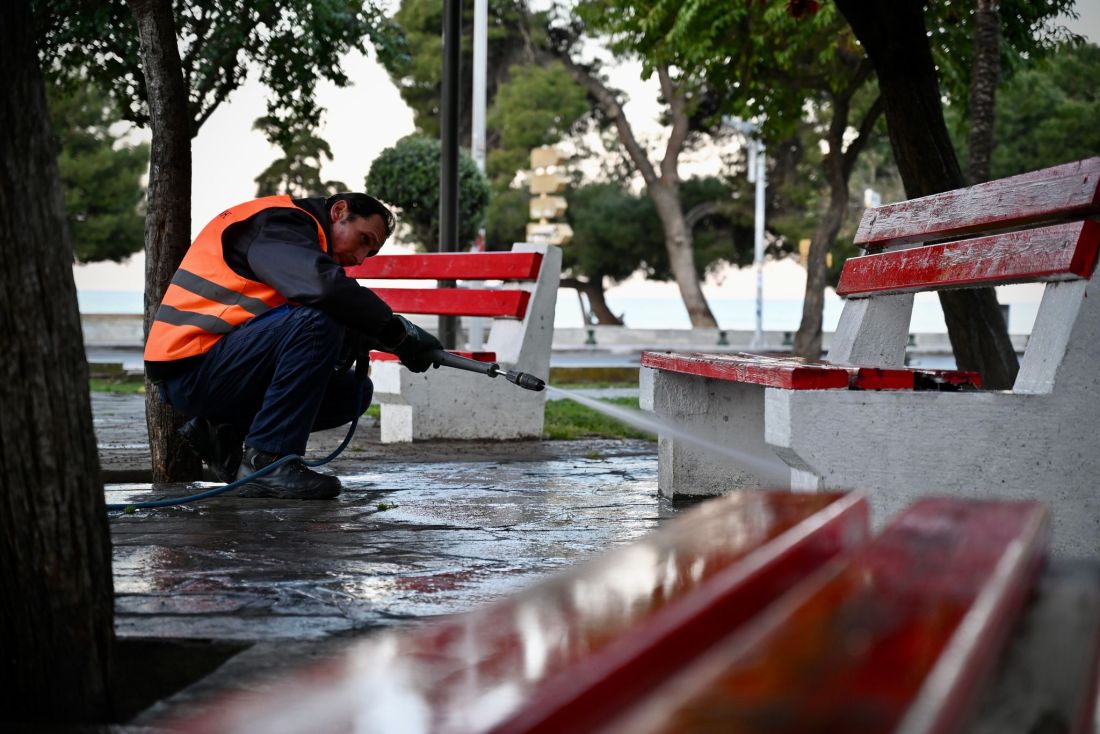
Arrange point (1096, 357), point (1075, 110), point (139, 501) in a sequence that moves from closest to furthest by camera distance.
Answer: point (1096, 357) → point (139, 501) → point (1075, 110)

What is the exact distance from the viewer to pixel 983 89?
441 inches

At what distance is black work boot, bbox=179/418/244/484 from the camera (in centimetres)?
538

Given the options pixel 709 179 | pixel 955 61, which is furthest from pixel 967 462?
pixel 709 179

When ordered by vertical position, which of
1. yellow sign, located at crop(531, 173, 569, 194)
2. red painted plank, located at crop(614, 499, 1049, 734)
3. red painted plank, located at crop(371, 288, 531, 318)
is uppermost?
yellow sign, located at crop(531, 173, 569, 194)

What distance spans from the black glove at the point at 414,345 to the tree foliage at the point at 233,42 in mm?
4354

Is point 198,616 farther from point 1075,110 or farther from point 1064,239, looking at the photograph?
point 1075,110

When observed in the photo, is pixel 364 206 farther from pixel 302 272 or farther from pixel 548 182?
pixel 548 182

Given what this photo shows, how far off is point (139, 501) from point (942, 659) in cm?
433

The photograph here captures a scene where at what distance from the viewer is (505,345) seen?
798 centimetres

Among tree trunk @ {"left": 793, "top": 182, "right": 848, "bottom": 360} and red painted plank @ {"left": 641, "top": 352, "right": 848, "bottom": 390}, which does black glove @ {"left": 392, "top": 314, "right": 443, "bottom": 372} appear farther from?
tree trunk @ {"left": 793, "top": 182, "right": 848, "bottom": 360}

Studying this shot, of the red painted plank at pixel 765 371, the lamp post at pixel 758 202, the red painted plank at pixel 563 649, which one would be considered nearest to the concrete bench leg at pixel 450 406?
the red painted plank at pixel 765 371

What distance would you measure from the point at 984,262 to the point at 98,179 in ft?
131

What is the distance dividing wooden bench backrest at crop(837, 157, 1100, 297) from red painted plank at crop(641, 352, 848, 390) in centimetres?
64

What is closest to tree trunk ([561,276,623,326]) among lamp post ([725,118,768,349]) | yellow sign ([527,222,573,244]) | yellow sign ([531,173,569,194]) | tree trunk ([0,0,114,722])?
lamp post ([725,118,768,349])
